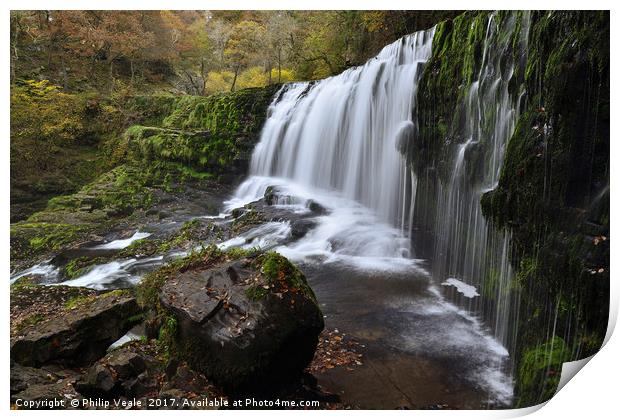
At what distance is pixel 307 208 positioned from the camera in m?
5.31

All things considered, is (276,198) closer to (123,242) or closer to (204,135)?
(204,135)

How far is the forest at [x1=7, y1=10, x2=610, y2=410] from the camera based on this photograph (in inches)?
131

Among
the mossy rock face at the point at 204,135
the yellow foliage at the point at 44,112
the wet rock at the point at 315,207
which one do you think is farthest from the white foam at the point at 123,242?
the wet rock at the point at 315,207

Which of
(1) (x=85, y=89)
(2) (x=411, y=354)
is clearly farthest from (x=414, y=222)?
(1) (x=85, y=89)

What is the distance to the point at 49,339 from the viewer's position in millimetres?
3609

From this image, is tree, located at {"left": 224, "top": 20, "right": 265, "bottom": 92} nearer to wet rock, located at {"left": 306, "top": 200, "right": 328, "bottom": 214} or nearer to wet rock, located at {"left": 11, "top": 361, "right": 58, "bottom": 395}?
wet rock, located at {"left": 306, "top": 200, "right": 328, "bottom": 214}

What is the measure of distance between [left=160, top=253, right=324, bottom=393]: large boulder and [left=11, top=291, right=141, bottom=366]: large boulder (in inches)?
30.2

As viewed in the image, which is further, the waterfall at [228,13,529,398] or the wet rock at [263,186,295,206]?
the wet rock at [263,186,295,206]

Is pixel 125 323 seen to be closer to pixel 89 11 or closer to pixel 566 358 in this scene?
pixel 89 11

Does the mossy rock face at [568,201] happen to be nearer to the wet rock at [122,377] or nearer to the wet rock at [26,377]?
the wet rock at [122,377]

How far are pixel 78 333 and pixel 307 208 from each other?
9.32ft

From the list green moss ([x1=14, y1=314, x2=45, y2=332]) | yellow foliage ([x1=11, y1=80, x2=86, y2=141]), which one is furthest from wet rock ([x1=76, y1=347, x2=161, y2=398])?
yellow foliage ([x1=11, y1=80, x2=86, y2=141])

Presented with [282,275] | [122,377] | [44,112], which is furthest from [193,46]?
[122,377]
